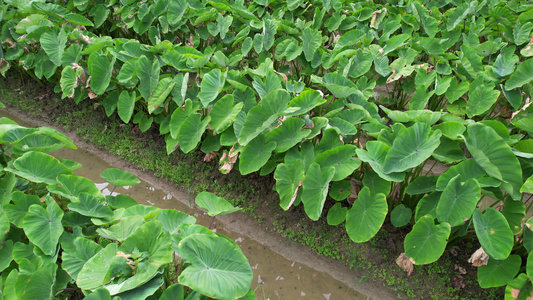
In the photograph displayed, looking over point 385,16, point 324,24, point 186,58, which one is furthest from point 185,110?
point 385,16

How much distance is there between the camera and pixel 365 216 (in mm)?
1917

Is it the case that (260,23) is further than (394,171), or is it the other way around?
(260,23)

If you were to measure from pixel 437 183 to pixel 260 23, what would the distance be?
208cm

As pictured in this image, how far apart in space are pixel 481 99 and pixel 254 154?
1.53m

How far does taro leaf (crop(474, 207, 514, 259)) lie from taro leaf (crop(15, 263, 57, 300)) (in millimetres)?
1855

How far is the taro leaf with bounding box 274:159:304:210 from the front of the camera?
2053 mm

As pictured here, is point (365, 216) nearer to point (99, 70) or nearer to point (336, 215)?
point (336, 215)

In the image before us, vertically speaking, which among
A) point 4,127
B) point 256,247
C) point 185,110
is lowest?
point 256,247

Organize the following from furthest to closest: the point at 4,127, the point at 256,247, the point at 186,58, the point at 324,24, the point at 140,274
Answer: the point at 324,24 < the point at 186,58 < the point at 256,247 < the point at 4,127 < the point at 140,274

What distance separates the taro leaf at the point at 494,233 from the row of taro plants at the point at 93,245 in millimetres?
1093

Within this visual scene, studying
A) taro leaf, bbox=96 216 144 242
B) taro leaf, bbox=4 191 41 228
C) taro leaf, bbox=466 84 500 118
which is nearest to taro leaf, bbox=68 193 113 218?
taro leaf, bbox=96 216 144 242

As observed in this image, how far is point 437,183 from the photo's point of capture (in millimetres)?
1824

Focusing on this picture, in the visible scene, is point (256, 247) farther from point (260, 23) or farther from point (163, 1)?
point (163, 1)

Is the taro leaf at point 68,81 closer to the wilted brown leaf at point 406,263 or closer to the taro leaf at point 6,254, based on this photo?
the taro leaf at point 6,254
